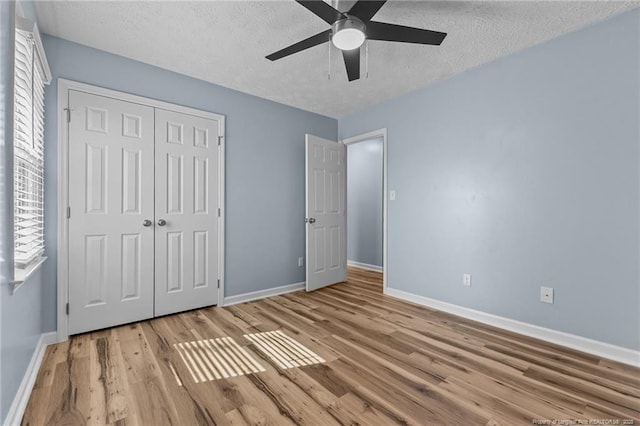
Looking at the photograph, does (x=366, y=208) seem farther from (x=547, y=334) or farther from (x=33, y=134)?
(x=33, y=134)

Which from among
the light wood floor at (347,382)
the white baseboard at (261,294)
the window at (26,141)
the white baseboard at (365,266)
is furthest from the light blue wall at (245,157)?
the white baseboard at (365,266)

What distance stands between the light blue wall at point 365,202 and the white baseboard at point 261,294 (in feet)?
6.26

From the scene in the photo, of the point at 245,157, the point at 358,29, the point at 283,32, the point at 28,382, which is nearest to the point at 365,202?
the point at 245,157

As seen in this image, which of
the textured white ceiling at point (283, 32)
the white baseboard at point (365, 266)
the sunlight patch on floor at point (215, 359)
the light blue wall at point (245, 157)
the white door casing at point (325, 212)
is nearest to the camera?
the sunlight patch on floor at point (215, 359)

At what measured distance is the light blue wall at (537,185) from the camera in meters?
2.12

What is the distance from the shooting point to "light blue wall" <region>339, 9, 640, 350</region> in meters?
2.12

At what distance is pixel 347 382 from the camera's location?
180 centimetres

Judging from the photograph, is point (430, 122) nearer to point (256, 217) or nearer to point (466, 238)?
point (466, 238)

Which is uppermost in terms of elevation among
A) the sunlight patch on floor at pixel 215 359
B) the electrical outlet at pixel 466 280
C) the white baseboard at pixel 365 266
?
the electrical outlet at pixel 466 280

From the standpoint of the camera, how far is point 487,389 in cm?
174

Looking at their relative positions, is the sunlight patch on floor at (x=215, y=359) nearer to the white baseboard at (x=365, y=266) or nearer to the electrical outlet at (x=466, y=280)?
the electrical outlet at (x=466, y=280)

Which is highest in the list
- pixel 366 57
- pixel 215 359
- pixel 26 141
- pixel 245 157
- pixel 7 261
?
pixel 366 57

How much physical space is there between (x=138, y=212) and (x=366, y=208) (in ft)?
12.9

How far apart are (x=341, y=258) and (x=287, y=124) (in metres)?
2.07
